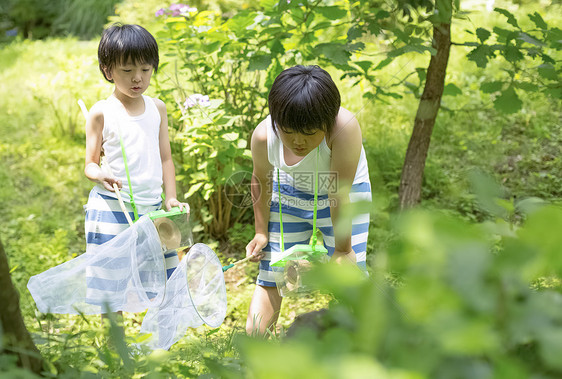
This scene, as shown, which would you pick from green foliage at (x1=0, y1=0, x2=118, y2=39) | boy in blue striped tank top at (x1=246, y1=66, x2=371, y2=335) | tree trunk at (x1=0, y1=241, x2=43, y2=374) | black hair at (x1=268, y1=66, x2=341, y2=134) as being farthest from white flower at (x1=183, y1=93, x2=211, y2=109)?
green foliage at (x1=0, y1=0, x2=118, y2=39)

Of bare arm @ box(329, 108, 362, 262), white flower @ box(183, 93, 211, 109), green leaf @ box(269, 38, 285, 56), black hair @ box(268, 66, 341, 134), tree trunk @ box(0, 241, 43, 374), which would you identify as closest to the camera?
tree trunk @ box(0, 241, 43, 374)

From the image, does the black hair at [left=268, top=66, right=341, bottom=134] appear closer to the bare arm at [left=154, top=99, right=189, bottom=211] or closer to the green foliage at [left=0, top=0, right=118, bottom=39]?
the bare arm at [left=154, top=99, right=189, bottom=211]

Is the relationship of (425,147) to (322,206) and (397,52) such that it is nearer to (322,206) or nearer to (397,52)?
(397,52)

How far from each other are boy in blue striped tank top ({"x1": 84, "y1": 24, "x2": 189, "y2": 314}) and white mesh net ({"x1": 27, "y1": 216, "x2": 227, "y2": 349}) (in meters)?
0.30

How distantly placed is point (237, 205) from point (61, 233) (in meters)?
1.10

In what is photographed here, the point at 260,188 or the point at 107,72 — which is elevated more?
the point at 107,72

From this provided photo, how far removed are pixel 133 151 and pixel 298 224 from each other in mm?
755

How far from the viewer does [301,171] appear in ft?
6.84

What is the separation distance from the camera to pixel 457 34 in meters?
5.68

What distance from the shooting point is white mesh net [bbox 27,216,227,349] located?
1.77 metres

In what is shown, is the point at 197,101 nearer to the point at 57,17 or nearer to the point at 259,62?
the point at 259,62

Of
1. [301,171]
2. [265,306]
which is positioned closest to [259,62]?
[301,171]

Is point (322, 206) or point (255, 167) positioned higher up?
point (255, 167)

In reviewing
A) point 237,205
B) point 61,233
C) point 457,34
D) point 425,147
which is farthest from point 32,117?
point 457,34
